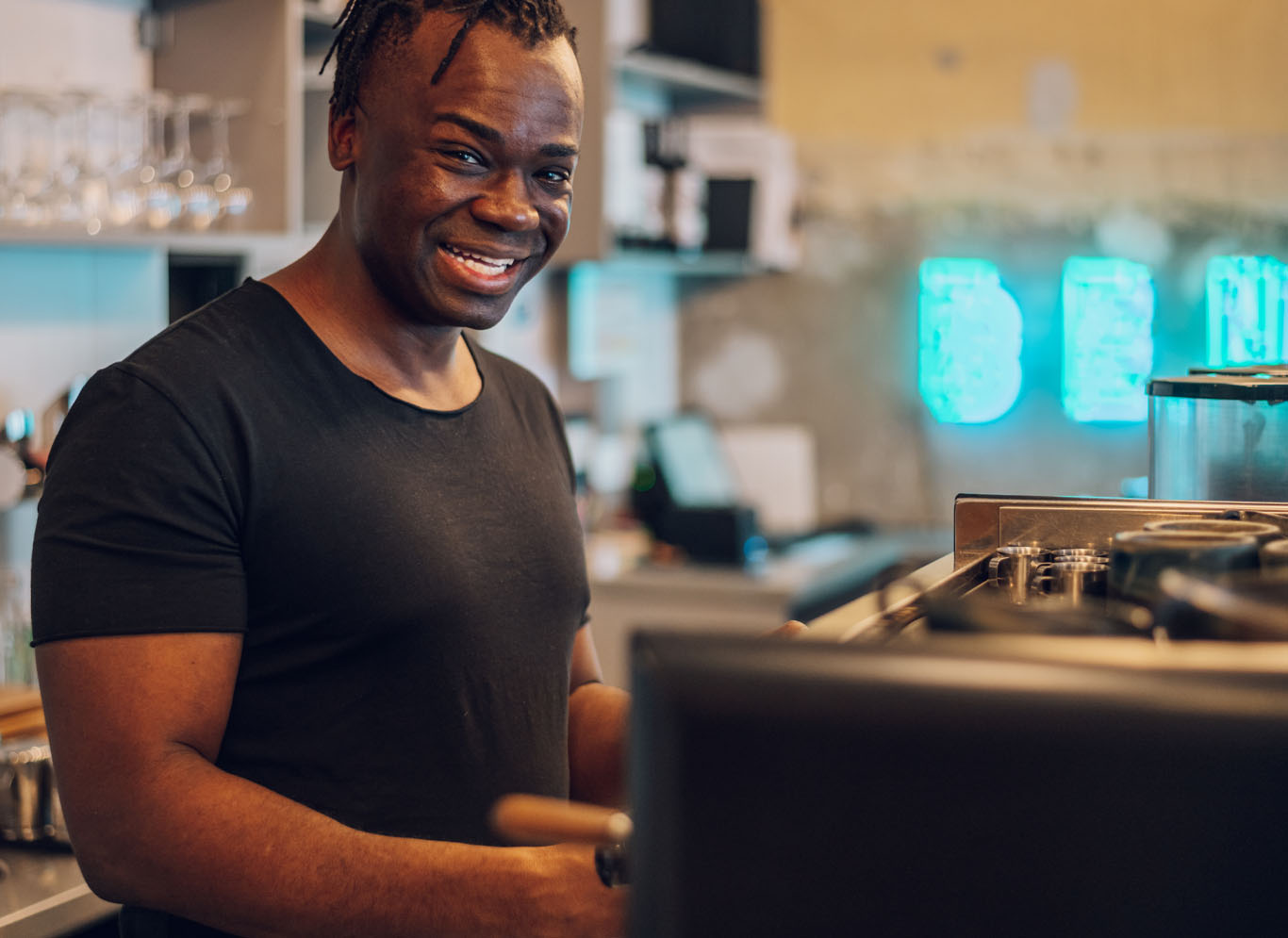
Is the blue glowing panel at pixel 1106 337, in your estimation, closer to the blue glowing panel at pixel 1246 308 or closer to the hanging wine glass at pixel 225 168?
the blue glowing panel at pixel 1246 308

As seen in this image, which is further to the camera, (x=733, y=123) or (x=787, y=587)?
(x=733, y=123)

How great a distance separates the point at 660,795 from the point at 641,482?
10.6ft

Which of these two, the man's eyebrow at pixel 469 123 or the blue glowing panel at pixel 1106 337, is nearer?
the man's eyebrow at pixel 469 123

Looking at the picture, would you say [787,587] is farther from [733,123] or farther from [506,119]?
[506,119]

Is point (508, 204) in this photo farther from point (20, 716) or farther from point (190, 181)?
point (20, 716)

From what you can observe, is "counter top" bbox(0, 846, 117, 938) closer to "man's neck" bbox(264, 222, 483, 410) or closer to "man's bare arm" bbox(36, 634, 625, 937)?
"man's bare arm" bbox(36, 634, 625, 937)

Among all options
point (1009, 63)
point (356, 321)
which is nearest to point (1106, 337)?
point (1009, 63)

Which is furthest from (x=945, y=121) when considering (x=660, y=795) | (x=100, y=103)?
(x=660, y=795)

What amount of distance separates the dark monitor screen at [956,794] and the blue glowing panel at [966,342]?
150 inches

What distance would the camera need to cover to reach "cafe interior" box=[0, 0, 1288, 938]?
1.91 feet

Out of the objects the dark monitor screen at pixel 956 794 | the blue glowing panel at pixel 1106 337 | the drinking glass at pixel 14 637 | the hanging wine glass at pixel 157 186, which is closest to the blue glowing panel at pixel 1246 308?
the blue glowing panel at pixel 1106 337

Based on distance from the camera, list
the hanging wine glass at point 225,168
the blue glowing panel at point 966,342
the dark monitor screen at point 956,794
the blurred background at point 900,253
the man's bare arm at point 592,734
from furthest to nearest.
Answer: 1. the blue glowing panel at point 966,342
2. the blurred background at point 900,253
3. the hanging wine glass at point 225,168
4. the man's bare arm at point 592,734
5. the dark monitor screen at point 956,794

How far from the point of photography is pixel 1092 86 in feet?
13.7

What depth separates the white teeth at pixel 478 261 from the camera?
1.29 meters
